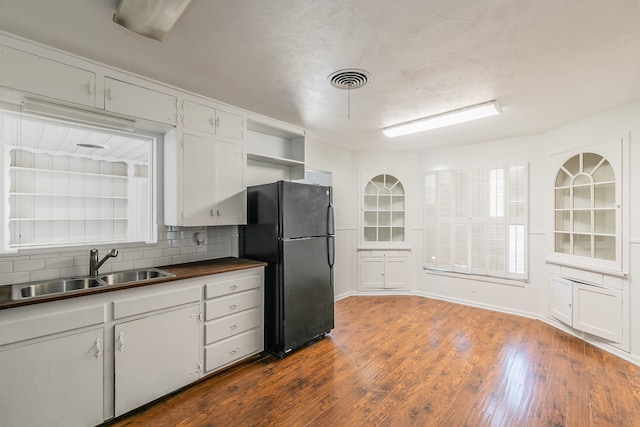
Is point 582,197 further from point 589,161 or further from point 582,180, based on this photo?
point 589,161

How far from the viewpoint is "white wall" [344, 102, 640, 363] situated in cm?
296

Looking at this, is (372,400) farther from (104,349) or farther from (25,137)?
(25,137)

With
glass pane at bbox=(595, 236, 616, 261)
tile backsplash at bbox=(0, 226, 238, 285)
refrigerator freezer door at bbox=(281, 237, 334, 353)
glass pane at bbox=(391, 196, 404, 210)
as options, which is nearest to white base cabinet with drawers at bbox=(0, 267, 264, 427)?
refrigerator freezer door at bbox=(281, 237, 334, 353)

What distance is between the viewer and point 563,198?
3.79 meters

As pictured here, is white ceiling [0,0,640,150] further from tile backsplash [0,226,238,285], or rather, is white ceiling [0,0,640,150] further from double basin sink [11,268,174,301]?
double basin sink [11,268,174,301]

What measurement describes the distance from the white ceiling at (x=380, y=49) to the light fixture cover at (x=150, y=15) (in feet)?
0.33

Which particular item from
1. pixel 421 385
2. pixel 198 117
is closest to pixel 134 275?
pixel 198 117

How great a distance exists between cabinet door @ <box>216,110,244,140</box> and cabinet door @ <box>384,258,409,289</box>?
339 centimetres

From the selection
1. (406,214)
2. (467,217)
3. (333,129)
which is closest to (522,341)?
(467,217)

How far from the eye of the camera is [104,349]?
1.99 m

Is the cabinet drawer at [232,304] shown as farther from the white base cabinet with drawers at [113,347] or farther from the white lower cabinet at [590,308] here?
the white lower cabinet at [590,308]

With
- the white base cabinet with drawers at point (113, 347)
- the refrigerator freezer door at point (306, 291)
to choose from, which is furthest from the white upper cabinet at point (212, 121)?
the white base cabinet with drawers at point (113, 347)

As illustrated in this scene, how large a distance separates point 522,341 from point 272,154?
12.0 feet

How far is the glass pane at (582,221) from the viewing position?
346 centimetres
